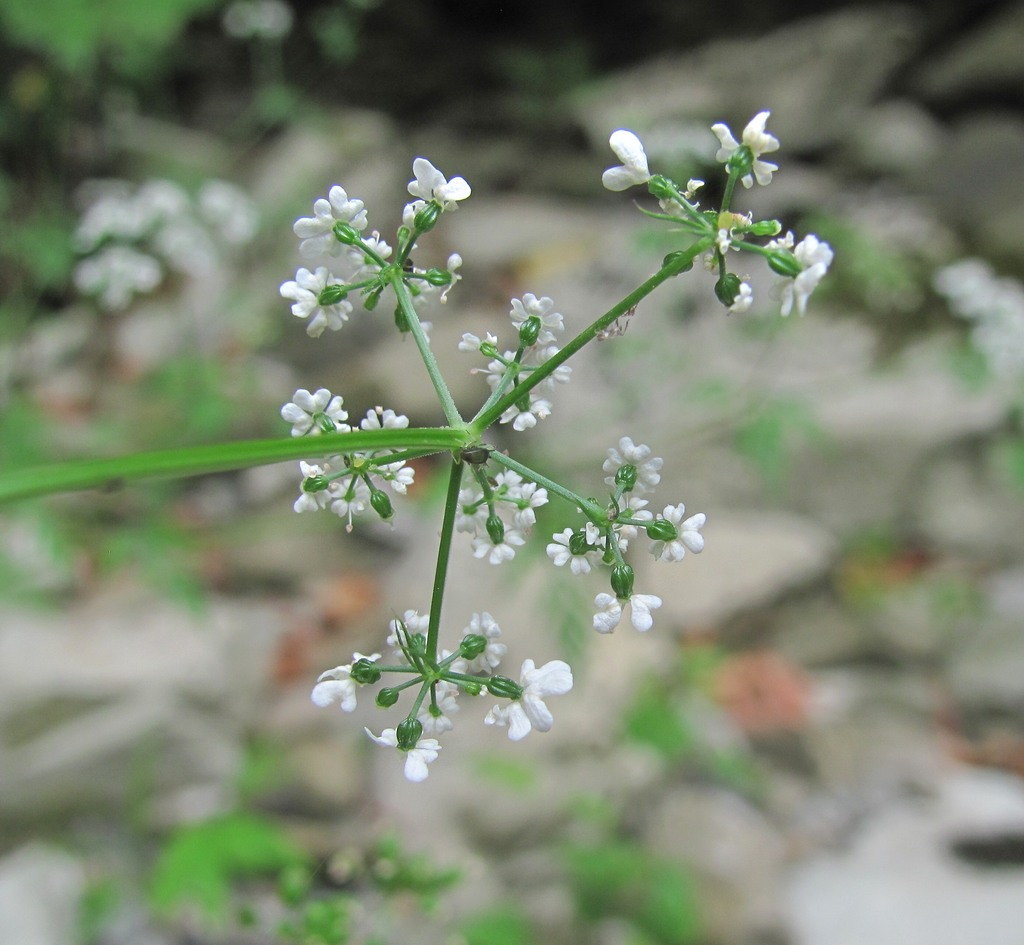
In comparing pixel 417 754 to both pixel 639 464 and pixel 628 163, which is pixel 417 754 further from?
pixel 628 163

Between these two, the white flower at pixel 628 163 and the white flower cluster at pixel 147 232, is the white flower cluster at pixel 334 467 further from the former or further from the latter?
the white flower cluster at pixel 147 232

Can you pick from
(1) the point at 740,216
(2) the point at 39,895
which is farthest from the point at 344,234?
(2) the point at 39,895

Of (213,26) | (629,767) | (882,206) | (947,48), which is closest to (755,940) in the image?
(629,767)

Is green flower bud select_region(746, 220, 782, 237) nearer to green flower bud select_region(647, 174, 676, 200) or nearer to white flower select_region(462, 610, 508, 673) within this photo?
green flower bud select_region(647, 174, 676, 200)

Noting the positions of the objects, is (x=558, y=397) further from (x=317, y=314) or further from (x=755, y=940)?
(x=317, y=314)

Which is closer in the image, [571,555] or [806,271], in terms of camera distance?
[806,271]

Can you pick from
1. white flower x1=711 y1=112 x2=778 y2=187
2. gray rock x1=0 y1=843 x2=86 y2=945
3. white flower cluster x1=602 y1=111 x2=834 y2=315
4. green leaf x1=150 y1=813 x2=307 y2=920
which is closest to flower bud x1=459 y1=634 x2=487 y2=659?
white flower cluster x1=602 y1=111 x2=834 y2=315
